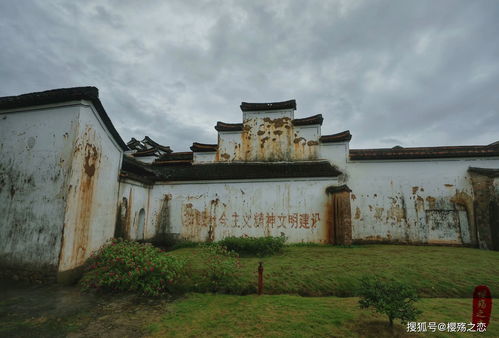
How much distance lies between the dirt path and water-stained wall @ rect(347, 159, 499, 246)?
1053cm

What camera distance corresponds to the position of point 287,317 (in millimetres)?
4395

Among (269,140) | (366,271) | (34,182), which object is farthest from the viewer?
(269,140)

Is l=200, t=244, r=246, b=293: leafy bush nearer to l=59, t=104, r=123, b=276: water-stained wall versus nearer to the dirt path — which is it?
the dirt path

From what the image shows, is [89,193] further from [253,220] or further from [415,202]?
[415,202]

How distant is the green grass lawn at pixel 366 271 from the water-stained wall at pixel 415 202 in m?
2.16

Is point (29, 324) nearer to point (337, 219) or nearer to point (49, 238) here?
point (49, 238)

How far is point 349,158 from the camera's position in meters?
12.7

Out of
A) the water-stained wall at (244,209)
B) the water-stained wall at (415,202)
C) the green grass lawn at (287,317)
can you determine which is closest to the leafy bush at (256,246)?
the water-stained wall at (244,209)

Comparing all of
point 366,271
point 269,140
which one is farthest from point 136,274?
point 269,140

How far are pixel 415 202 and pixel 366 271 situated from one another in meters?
7.07

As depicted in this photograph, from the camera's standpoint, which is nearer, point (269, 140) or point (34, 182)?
point (34, 182)

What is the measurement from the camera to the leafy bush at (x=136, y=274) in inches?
226

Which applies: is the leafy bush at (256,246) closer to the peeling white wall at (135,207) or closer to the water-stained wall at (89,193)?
the peeling white wall at (135,207)

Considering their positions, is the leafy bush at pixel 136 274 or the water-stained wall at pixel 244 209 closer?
the leafy bush at pixel 136 274
